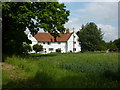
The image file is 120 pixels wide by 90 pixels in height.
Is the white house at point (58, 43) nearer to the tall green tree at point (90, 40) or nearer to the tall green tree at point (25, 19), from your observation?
the tall green tree at point (90, 40)

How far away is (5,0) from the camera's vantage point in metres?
19.9

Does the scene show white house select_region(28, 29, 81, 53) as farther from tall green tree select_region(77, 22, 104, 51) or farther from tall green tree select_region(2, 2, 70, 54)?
tall green tree select_region(2, 2, 70, 54)

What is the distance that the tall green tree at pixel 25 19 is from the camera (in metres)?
20.5

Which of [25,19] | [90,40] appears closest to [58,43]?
[90,40]

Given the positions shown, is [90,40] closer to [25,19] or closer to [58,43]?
[58,43]

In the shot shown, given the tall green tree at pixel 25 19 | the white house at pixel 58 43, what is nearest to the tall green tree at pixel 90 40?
the white house at pixel 58 43

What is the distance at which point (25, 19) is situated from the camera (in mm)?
20141

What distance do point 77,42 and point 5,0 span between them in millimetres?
57976

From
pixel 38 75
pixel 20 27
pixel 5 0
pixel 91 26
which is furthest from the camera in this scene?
pixel 91 26

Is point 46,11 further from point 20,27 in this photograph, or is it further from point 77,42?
point 77,42

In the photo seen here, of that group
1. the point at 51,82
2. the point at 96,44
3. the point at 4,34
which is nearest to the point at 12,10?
the point at 4,34

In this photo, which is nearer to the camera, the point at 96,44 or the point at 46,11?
the point at 46,11

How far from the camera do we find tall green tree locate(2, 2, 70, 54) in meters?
20.5

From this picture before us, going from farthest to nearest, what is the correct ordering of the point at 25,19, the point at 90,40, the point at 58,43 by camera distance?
the point at 90,40
the point at 58,43
the point at 25,19
